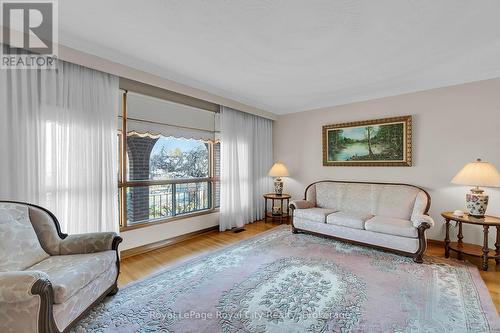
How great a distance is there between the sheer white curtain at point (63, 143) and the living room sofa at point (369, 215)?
3054 millimetres

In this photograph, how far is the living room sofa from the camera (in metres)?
2.94

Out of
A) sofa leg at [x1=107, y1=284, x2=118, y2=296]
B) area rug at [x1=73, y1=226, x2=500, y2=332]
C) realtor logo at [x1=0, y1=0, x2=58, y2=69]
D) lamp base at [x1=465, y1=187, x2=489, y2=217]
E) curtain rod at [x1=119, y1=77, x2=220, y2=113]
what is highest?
realtor logo at [x1=0, y1=0, x2=58, y2=69]

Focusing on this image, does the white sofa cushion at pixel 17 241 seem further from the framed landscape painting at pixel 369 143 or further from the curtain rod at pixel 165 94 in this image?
the framed landscape painting at pixel 369 143

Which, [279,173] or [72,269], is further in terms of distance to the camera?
Answer: [279,173]

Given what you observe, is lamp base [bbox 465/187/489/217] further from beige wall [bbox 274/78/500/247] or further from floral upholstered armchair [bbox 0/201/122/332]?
floral upholstered armchair [bbox 0/201/122/332]

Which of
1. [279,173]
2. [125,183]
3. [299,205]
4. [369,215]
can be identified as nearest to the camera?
[125,183]

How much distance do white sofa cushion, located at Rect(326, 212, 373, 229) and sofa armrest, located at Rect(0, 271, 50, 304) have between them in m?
3.46

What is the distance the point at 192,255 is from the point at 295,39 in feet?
9.86

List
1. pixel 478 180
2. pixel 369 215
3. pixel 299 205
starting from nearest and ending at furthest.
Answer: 1. pixel 478 180
2. pixel 369 215
3. pixel 299 205

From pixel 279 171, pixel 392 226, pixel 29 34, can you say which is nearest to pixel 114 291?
pixel 29 34

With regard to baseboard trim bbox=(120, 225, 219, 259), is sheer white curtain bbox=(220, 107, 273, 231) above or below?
above

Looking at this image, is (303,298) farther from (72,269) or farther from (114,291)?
(72,269)

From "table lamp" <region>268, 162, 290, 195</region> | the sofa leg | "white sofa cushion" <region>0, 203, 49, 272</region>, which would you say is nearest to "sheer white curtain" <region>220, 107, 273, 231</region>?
"table lamp" <region>268, 162, 290, 195</region>

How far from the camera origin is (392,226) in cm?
304
